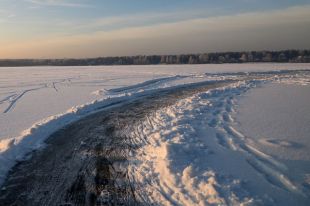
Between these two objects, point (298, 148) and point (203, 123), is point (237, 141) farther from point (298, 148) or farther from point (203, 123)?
point (203, 123)

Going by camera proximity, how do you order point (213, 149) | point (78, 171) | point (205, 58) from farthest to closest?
1. point (205, 58)
2. point (213, 149)
3. point (78, 171)

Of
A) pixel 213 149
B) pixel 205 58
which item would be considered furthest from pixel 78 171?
pixel 205 58

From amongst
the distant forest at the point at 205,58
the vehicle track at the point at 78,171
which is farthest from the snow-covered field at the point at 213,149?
the distant forest at the point at 205,58

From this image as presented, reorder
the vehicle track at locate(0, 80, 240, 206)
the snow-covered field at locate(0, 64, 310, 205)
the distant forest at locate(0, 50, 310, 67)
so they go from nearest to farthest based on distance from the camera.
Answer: the snow-covered field at locate(0, 64, 310, 205), the vehicle track at locate(0, 80, 240, 206), the distant forest at locate(0, 50, 310, 67)

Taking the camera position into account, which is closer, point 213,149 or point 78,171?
point 78,171

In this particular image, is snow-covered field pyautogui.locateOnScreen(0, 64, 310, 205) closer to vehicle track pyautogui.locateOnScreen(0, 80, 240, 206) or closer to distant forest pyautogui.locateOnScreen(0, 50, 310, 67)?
vehicle track pyautogui.locateOnScreen(0, 80, 240, 206)

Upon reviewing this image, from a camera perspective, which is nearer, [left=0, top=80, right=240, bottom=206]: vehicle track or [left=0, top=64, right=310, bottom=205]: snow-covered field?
[left=0, top=64, right=310, bottom=205]: snow-covered field

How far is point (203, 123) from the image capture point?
11.4 metres

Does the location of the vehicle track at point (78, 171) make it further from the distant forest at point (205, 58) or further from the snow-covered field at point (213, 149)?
the distant forest at point (205, 58)

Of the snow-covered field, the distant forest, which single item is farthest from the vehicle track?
the distant forest

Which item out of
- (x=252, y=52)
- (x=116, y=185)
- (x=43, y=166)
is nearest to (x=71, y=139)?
(x=43, y=166)

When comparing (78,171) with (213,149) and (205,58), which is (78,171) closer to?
(213,149)

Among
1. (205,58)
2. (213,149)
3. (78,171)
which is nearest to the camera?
(78,171)

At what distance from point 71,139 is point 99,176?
3519mm
